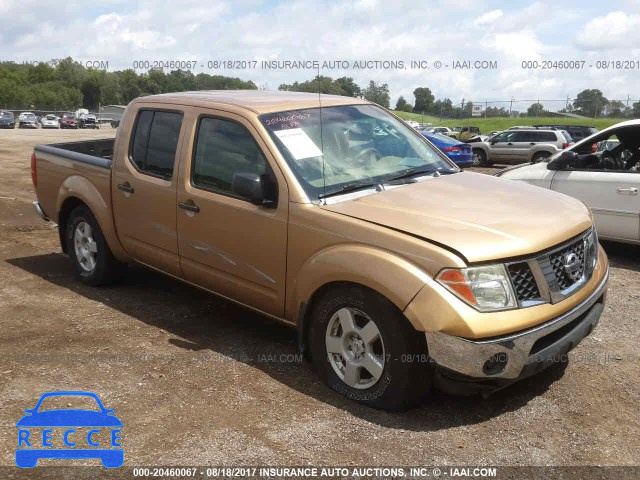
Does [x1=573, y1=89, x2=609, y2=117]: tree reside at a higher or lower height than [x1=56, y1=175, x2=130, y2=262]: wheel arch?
higher

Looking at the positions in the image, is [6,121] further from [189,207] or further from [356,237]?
[356,237]

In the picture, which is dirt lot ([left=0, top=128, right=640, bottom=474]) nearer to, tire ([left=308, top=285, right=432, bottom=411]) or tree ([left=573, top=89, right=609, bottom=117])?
tire ([left=308, top=285, right=432, bottom=411])

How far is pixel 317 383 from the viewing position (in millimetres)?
4141

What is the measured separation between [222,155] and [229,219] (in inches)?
19.9

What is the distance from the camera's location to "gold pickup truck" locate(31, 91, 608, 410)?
3.41 meters

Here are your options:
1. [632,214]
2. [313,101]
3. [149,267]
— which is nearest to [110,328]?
[149,267]

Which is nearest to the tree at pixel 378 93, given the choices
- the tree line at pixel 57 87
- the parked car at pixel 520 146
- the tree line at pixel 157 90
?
the tree line at pixel 157 90

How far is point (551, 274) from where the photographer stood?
362cm

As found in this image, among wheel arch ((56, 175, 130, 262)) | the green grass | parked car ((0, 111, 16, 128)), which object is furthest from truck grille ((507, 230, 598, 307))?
parked car ((0, 111, 16, 128))

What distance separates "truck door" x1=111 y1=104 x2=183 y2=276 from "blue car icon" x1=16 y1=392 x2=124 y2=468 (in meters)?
1.48

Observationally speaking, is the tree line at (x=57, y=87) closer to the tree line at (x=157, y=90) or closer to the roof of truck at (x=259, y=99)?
the tree line at (x=157, y=90)

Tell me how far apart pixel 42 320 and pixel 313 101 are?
2.84 metres

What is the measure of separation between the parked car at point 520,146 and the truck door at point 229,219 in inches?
776

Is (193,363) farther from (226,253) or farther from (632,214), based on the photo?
(632,214)
